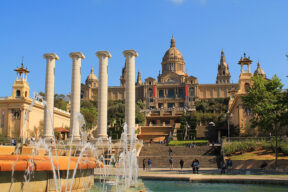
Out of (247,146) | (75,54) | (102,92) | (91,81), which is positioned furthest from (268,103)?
(91,81)

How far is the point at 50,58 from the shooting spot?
44656mm

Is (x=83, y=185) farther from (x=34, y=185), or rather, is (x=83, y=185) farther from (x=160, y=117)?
(x=160, y=117)

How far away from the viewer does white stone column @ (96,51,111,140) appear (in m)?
42.8

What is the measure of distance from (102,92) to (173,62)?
379 ft

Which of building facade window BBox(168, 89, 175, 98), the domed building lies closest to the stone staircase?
the domed building

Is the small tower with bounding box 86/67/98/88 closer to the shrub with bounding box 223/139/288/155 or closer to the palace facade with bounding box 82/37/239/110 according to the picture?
the palace facade with bounding box 82/37/239/110

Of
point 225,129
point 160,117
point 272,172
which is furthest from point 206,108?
point 272,172

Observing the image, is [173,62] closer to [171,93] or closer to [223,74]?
[171,93]

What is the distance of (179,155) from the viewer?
3928cm

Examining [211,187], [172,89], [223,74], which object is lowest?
[211,187]

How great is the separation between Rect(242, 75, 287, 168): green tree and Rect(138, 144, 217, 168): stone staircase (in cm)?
579

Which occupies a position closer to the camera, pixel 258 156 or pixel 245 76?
pixel 258 156

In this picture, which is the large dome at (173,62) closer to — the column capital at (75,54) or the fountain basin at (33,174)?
the column capital at (75,54)

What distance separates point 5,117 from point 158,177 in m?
43.9
